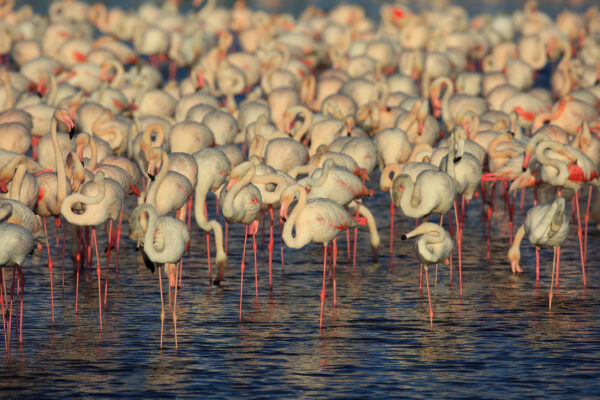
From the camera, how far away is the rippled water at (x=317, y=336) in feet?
33.9

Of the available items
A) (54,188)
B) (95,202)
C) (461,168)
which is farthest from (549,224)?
(54,188)

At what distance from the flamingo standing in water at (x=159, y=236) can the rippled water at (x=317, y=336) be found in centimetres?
78

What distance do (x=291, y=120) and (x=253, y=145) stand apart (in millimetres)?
2964

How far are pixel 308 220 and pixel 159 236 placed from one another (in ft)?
5.76

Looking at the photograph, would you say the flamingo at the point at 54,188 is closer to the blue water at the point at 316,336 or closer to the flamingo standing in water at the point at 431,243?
the blue water at the point at 316,336

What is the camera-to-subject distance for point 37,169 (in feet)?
46.9

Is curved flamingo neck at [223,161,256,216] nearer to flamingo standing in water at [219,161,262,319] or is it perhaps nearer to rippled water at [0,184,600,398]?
flamingo standing in water at [219,161,262,319]

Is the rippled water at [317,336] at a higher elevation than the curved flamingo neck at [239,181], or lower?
lower

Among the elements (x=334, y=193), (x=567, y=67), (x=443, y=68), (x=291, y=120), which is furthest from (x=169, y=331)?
(x=443, y=68)

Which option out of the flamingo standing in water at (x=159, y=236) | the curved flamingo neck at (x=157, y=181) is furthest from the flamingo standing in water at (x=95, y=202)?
the flamingo standing in water at (x=159, y=236)

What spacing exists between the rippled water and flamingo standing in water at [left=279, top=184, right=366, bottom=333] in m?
0.89

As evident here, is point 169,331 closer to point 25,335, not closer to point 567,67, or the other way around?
point 25,335

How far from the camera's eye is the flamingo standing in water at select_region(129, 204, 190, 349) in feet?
36.6

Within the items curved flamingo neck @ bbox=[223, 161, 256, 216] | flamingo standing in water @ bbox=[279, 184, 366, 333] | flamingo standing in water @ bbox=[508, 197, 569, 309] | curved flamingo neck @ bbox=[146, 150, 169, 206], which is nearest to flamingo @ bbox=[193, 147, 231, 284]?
curved flamingo neck @ bbox=[146, 150, 169, 206]
